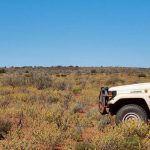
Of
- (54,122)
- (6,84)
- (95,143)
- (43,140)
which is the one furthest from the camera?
(6,84)

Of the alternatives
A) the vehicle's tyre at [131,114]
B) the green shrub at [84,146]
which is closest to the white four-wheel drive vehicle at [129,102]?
the vehicle's tyre at [131,114]

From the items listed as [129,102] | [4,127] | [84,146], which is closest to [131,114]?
[129,102]

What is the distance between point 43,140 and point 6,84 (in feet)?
58.3

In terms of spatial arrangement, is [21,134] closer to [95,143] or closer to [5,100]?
[95,143]

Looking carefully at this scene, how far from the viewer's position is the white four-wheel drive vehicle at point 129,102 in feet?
35.0

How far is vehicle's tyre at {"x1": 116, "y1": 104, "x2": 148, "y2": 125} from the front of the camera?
10.7 m

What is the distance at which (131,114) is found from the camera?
10812mm

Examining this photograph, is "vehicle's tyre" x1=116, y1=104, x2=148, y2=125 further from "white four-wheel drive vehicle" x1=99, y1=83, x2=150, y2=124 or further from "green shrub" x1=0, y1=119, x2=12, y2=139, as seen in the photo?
"green shrub" x1=0, y1=119, x2=12, y2=139

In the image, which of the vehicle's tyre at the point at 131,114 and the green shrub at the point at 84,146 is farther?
the vehicle's tyre at the point at 131,114

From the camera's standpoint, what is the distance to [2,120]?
1163cm

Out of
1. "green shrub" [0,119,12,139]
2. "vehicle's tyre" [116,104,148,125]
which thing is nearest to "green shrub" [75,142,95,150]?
"vehicle's tyre" [116,104,148,125]

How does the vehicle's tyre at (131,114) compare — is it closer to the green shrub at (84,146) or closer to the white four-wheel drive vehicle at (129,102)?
the white four-wheel drive vehicle at (129,102)

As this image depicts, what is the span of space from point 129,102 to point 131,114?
403 millimetres

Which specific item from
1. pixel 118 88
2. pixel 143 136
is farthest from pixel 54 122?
pixel 143 136
